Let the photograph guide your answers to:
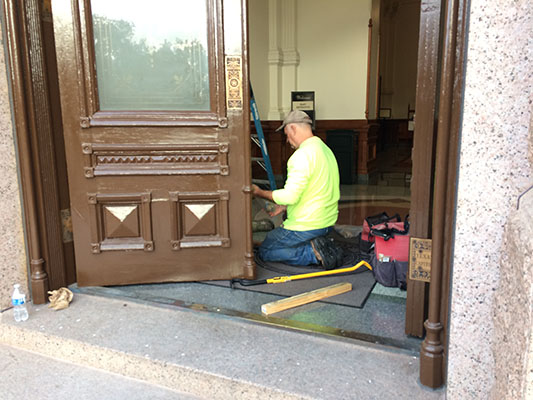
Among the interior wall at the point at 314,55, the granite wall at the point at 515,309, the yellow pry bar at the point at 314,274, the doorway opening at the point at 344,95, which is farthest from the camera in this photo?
the interior wall at the point at 314,55

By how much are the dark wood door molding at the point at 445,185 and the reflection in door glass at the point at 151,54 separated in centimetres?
163

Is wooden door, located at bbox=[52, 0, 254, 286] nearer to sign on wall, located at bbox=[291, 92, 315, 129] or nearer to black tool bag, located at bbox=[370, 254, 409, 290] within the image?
black tool bag, located at bbox=[370, 254, 409, 290]

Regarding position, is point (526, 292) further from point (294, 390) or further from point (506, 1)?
point (294, 390)

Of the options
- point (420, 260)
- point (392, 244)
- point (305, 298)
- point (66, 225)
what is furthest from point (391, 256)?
point (66, 225)

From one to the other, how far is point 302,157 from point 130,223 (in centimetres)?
133

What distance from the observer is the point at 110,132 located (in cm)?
294

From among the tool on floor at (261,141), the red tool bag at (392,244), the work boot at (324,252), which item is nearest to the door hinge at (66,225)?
the tool on floor at (261,141)

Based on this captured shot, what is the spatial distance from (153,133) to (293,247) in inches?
56.3

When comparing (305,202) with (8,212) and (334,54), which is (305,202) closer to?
(8,212)

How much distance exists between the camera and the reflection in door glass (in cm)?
288

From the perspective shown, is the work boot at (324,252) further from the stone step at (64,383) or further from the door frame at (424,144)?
the stone step at (64,383)

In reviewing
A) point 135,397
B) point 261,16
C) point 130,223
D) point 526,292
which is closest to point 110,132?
point 130,223

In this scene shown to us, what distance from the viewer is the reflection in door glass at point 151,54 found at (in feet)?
9.46

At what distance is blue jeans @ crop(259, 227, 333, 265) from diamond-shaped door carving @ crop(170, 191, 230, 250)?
0.65 m
